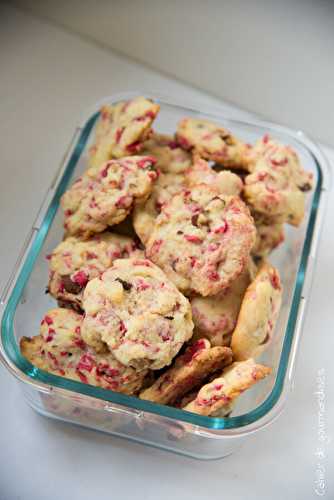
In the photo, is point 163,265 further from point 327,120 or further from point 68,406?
point 327,120

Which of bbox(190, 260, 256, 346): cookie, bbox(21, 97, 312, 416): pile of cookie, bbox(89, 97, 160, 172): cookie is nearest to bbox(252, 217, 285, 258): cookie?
bbox(21, 97, 312, 416): pile of cookie

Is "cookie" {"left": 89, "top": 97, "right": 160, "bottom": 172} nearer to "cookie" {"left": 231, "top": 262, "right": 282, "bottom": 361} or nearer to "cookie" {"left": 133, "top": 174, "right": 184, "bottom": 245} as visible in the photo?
"cookie" {"left": 133, "top": 174, "right": 184, "bottom": 245}

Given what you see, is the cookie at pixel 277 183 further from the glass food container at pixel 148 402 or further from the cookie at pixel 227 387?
the cookie at pixel 227 387

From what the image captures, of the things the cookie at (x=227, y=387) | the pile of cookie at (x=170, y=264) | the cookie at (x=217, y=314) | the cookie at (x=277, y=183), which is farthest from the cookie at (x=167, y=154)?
the cookie at (x=227, y=387)

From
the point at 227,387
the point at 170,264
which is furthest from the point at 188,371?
the point at 170,264

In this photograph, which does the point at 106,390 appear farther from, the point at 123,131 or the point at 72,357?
the point at 123,131
